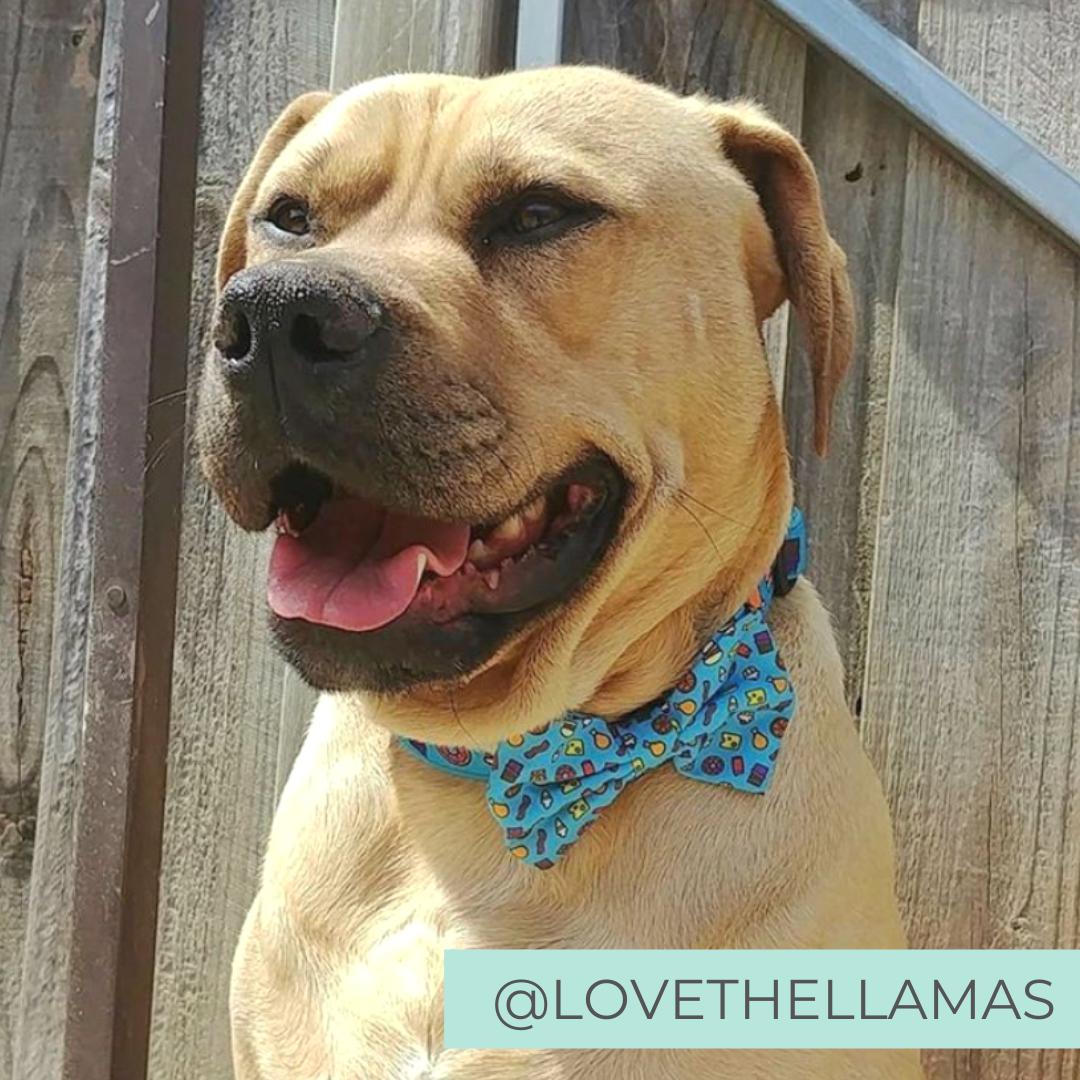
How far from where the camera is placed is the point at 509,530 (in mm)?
1584

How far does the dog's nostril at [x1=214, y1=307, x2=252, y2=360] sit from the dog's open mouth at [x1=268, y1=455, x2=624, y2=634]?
0.14m

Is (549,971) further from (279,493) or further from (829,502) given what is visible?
(829,502)

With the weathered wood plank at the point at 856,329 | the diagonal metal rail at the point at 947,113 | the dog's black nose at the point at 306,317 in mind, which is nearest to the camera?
the dog's black nose at the point at 306,317

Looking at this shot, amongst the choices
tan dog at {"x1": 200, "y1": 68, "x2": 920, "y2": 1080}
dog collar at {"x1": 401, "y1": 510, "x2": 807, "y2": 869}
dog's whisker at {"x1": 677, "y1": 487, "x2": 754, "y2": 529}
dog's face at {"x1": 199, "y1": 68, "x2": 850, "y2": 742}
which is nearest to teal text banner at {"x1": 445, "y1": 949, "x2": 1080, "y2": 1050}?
tan dog at {"x1": 200, "y1": 68, "x2": 920, "y2": 1080}

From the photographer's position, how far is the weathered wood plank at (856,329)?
2.31 metres

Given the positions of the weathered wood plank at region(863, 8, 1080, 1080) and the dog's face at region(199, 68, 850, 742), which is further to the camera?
the weathered wood plank at region(863, 8, 1080, 1080)

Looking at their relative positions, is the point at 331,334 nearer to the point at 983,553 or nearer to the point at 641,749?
the point at 641,749

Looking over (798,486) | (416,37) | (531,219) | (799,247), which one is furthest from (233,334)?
(798,486)

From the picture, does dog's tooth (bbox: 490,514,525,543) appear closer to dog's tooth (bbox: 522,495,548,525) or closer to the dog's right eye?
dog's tooth (bbox: 522,495,548,525)

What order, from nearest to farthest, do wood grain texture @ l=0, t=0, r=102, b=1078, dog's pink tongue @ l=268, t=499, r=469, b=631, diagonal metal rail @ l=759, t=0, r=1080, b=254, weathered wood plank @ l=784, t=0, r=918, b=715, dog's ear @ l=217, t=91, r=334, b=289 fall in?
dog's pink tongue @ l=268, t=499, r=469, b=631 → dog's ear @ l=217, t=91, r=334, b=289 → diagonal metal rail @ l=759, t=0, r=1080, b=254 → weathered wood plank @ l=784, t=0, r=918, b=715 → wood grain texture @ l=0, t=0, r=102, b=1078

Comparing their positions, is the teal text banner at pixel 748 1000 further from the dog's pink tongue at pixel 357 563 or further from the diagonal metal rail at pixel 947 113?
the diagonal metal rail at pixel 947 113

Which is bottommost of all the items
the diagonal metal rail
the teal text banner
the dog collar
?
the teal text banner

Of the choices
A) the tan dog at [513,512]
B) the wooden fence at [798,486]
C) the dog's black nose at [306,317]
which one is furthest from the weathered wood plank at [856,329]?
the dog's black nose at [306,317]

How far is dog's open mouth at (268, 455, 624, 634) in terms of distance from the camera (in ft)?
5.02
